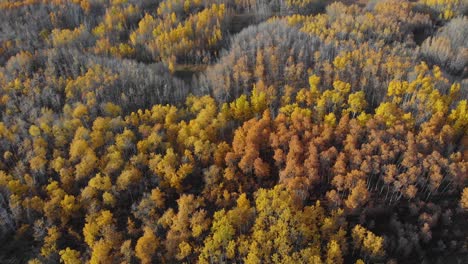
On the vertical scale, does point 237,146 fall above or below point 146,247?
above

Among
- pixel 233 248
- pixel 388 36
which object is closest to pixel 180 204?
pixel 233 248

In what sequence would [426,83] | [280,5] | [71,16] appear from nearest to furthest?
[426,83], [71,16], [280,5]

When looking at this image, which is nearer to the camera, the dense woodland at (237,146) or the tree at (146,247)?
the tree at (146,247)

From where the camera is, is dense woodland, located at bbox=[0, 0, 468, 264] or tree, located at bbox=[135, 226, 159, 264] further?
dense woodland, located at bbox=[0, 0, 468, 264]

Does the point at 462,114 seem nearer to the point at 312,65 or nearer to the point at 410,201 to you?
the point at 410,201

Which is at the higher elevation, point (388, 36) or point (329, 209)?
point (388, 36)

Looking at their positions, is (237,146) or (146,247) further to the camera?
(237,146)

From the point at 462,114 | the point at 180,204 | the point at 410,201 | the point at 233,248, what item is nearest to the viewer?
the point at 233,248

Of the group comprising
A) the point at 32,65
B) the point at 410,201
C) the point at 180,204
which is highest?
the point at 32,65
